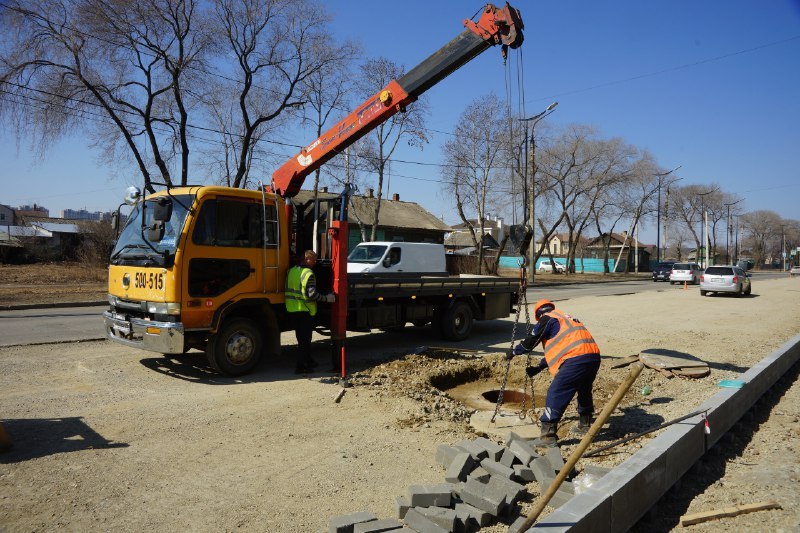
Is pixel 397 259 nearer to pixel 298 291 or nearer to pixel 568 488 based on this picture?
pixel 298 291

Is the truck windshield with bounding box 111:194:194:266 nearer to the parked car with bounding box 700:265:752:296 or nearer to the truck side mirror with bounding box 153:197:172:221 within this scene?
the truck side mirror with bounding box 153:197:172:221

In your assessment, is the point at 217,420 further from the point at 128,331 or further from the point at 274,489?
the point at 128,331

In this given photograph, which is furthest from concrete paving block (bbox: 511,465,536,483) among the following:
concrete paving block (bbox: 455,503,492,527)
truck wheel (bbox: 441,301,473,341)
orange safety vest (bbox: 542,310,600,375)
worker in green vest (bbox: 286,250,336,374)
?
truck wheel (bbox: 441,301,473,341)

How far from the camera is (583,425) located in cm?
555

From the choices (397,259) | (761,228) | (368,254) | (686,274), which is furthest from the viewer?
(761,228)

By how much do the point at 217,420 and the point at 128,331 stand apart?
2.41 m

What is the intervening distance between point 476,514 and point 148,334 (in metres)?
5.00

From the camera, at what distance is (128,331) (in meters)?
7.21

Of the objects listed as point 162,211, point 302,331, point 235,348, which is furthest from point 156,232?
point 302,331

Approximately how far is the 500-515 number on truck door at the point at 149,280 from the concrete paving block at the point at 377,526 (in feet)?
15.2

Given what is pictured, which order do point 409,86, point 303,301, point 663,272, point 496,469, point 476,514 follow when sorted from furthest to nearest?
point 663,272 → point 409,86 → point 303,301 → point 496,469 → point 476,514

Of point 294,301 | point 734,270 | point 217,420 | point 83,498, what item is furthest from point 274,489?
point 734,270

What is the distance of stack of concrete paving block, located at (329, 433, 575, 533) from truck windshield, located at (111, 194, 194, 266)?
4.32 m

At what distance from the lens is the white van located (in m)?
15.8
